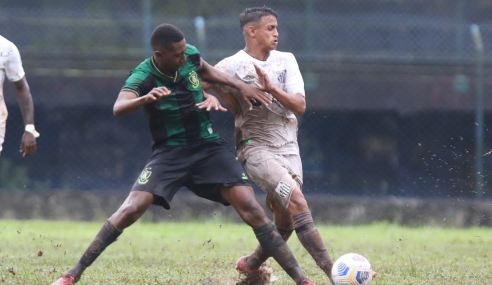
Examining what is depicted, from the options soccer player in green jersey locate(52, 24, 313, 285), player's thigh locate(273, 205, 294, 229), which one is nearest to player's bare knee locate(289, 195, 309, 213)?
soccer player in green jersey locate(52, 24, 313, 285)

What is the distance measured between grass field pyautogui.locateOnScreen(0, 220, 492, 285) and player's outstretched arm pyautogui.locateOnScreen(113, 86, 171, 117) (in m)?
1.56

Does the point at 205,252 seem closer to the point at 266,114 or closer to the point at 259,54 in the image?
the point at 266,114

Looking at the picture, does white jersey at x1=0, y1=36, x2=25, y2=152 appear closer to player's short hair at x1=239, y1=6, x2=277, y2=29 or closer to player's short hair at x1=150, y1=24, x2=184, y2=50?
player's short hair at x1=150, y1=24, x2=184, y2=50

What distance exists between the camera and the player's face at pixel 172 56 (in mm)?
5723

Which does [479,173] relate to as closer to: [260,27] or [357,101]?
[357,101]

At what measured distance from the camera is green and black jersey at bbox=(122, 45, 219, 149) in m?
5.81

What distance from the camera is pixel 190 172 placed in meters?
5.89

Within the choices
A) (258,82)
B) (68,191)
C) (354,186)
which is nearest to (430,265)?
(258,82)

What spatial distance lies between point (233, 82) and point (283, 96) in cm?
42

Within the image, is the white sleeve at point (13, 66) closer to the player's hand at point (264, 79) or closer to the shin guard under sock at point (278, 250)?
the player's hand at point (264, 79)

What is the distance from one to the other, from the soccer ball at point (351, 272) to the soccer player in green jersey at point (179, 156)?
0.90 ft

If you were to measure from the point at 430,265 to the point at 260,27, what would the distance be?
9.74 feet

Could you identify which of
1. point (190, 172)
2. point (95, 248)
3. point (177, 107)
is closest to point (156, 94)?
point (177, 107)

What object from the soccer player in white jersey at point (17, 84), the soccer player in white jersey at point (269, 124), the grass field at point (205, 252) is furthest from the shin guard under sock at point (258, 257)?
the soccer player in white jersey at point (17, 84)
